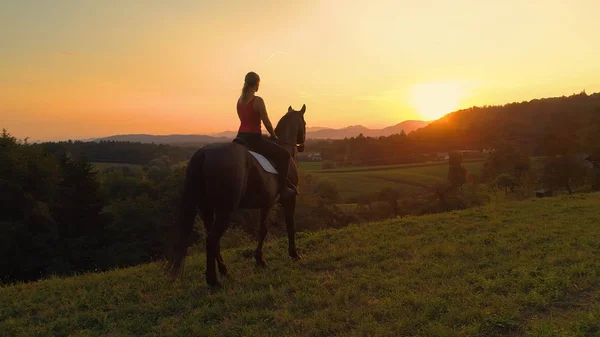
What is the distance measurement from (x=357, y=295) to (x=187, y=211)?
3.19 m

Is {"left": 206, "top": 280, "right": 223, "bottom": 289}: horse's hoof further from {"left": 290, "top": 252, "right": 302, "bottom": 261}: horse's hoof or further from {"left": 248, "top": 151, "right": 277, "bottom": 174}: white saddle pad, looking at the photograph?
{"left": 248, "top": 151, "right": 277, "bottom": 174}: white saddle pad

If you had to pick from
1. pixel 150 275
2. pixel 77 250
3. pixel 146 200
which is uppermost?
pixel 150 275

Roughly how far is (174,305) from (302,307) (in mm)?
2012

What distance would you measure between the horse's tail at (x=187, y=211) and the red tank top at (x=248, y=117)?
117 centimetres

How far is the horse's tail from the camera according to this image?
6.02 meters

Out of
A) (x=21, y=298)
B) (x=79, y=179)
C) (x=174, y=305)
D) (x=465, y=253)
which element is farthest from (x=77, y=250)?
(x=465, y=253)

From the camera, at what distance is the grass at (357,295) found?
177 inches

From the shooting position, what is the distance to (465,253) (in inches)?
299

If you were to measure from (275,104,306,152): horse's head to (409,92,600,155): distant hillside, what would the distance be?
60.7 meters

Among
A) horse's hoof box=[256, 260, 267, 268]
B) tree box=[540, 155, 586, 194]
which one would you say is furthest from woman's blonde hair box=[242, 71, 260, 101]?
tree box=[540, 155, 586, 194]

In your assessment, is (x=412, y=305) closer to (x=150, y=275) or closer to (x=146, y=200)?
(x=150, y=275)

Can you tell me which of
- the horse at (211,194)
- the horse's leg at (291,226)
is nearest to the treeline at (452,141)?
the horse's leg at (291,226)

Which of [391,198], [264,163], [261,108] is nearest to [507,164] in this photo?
[391,198]

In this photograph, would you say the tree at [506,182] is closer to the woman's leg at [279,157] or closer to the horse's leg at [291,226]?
the horse's leg at [291,226]
